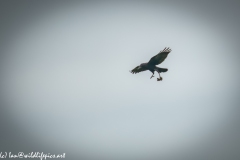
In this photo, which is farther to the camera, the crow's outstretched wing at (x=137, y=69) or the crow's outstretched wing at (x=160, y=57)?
the crow's outstretched wing at (x=137, y=69)

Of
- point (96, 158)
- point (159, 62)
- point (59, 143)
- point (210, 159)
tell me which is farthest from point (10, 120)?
point (159, 62)

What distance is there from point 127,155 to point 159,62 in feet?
115

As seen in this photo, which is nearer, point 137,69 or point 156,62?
point 156,62

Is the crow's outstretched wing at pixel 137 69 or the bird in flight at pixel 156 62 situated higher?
the crow's outstretched wing at pixel 137 69

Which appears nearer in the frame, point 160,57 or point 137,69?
point 160,57

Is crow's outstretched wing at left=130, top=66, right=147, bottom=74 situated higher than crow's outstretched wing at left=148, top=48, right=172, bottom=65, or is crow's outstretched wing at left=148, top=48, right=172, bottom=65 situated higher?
crow's outstretched wing at left=130, top=66, right=147, bottom=74

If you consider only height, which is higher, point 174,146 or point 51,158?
point 174,146

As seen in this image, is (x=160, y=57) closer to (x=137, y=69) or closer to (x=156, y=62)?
(x=156, y=62)

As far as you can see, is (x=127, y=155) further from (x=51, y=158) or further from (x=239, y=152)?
(x=239, y=152)

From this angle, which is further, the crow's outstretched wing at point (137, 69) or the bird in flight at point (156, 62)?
the crow's outstretched wing at point (137, 69)

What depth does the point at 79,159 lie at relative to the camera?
3731 cm

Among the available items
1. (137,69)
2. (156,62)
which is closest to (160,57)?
(156,62)

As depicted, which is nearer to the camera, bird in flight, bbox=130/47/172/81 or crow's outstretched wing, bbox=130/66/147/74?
bird in flight, bbox=130/47/172/81

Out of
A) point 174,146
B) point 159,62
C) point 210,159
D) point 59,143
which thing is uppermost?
point 59,143
